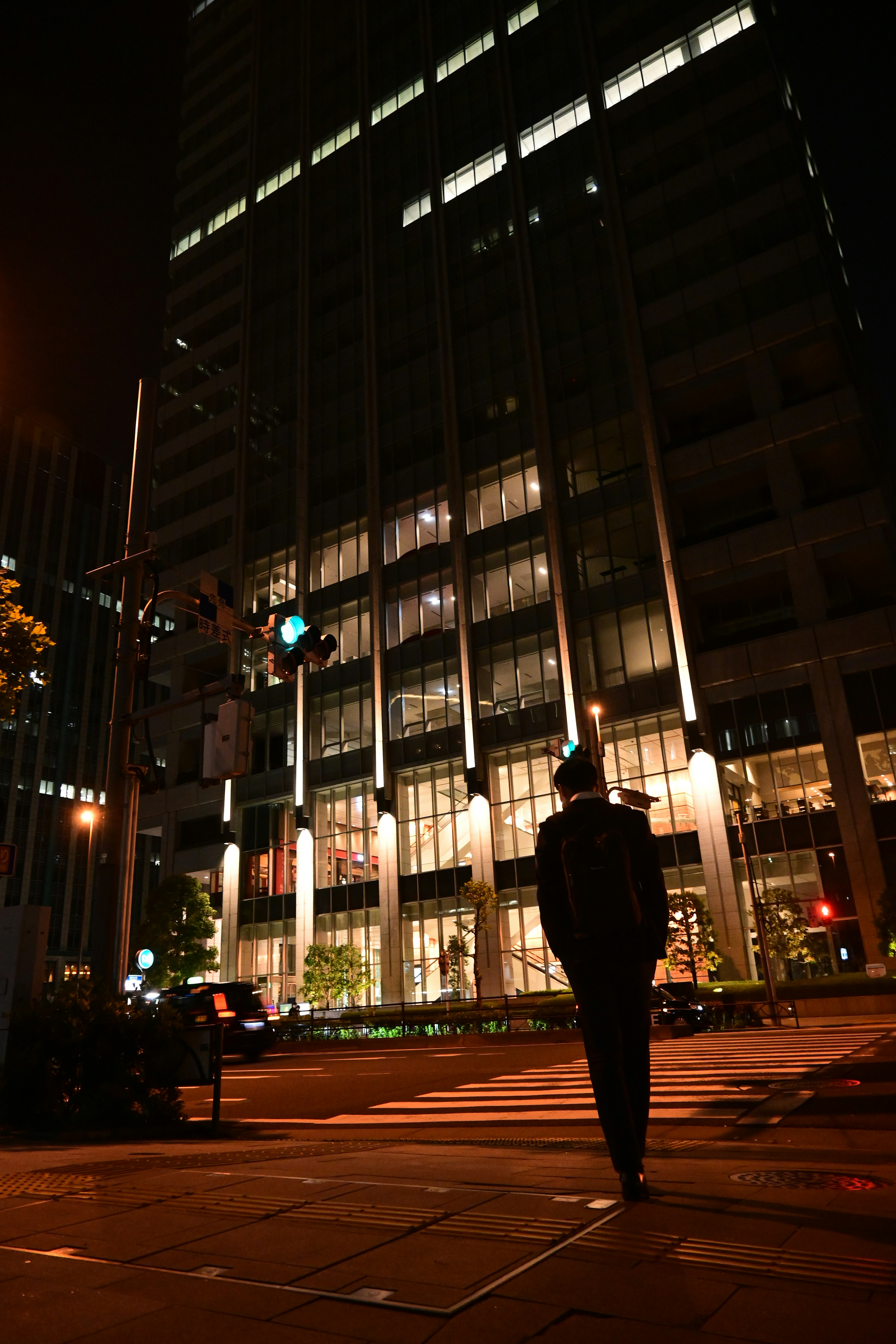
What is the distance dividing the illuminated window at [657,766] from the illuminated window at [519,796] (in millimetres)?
3125

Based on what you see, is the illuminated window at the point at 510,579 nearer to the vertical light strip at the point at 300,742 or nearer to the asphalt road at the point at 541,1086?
the vertical light strip at the point at 300,742

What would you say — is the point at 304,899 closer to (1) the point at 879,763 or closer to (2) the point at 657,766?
(2) the point at 657,766

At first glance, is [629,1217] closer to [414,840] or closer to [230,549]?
[414,840]

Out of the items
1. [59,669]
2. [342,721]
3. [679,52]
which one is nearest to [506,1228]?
[342,721]

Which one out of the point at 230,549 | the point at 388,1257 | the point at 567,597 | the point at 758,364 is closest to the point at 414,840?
the point at 567,597

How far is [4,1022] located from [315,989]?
34.0m

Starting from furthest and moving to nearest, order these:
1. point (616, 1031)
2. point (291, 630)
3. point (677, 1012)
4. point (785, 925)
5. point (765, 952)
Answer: point (785, 925) → point (765, 952) → point (677, 1012) → point (291, 630) → point (616, 1031)

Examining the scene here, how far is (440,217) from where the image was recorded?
55312 millimetres

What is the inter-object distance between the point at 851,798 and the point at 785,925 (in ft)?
20.4

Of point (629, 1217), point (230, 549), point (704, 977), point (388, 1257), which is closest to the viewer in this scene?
point (388, 1257)

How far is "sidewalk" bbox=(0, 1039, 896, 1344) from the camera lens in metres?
2.72

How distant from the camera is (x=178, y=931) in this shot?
42.7 m

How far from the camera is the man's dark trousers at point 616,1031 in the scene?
4.35 m

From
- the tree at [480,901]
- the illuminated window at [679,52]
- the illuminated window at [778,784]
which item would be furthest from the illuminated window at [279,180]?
the tree at [480,901]
